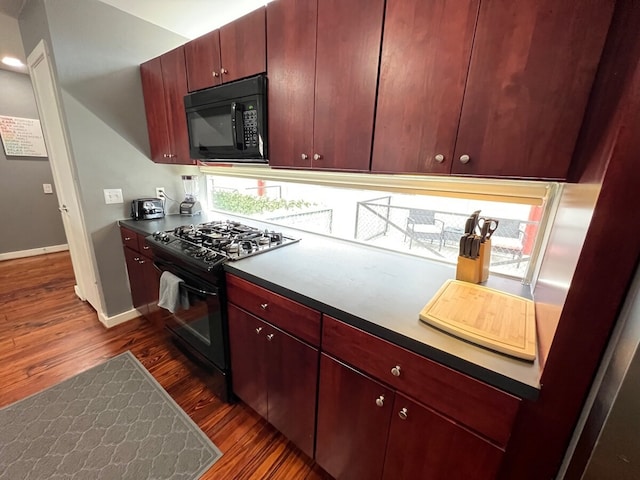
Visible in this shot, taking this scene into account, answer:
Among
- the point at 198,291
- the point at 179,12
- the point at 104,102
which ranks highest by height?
the point at 179,12

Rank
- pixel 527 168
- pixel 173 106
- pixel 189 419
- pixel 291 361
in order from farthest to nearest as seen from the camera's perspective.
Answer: pixel 173 106 → pixel 189 419 → pixel 291 361 → pixel 527 168

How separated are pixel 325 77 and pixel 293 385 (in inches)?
55.0

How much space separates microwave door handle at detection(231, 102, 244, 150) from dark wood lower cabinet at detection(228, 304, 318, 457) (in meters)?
0.90

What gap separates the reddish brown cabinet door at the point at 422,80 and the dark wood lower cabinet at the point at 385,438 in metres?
0.84

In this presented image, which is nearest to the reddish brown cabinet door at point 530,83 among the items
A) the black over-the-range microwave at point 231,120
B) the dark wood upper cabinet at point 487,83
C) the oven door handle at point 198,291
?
the dark wood upper cabinet at point 487,83

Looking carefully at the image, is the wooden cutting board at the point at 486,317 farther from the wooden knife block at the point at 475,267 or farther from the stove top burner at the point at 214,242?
the stove top burner at the point at 214,242

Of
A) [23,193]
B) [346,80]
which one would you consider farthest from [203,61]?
[23,193]

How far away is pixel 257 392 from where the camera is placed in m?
1.42

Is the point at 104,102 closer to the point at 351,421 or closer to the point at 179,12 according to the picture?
the point at 179,12

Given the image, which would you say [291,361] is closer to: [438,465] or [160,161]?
[438,465]

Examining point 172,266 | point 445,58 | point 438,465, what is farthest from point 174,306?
point 445,58

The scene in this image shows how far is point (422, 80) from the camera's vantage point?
97cm

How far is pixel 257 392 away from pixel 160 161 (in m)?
1.99

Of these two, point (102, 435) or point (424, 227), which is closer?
point (102, 435)
